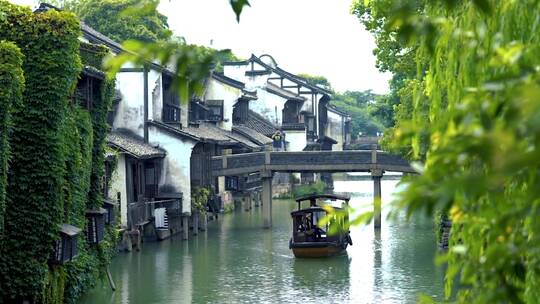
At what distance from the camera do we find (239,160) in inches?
1703

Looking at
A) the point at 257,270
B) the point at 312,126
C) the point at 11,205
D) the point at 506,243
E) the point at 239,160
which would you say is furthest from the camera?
the point at 312,126

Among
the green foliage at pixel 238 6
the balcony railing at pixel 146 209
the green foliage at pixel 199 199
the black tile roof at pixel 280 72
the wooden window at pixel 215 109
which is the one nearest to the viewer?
the green foliage at pixel 238 6

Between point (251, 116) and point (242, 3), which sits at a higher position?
point (251, 116)

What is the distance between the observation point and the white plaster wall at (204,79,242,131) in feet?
174

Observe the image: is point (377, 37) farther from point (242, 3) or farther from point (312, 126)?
point (312, 126)

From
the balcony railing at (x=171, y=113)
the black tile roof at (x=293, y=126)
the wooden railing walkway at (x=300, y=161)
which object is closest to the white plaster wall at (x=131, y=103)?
the balcony railing at (x=171, y=113)

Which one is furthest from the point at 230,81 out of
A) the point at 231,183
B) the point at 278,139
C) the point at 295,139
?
the point at 295,139

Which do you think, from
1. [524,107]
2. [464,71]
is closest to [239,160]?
[464,71]

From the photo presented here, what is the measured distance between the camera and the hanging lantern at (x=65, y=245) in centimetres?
1962

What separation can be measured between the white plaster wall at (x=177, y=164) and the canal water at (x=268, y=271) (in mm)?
2078

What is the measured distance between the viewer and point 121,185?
34.4 m

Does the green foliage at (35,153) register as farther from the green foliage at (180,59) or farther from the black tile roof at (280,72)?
the black tile roof at (280,72)

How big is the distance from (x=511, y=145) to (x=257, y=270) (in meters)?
27.7

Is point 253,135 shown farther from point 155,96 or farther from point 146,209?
point 146,209
